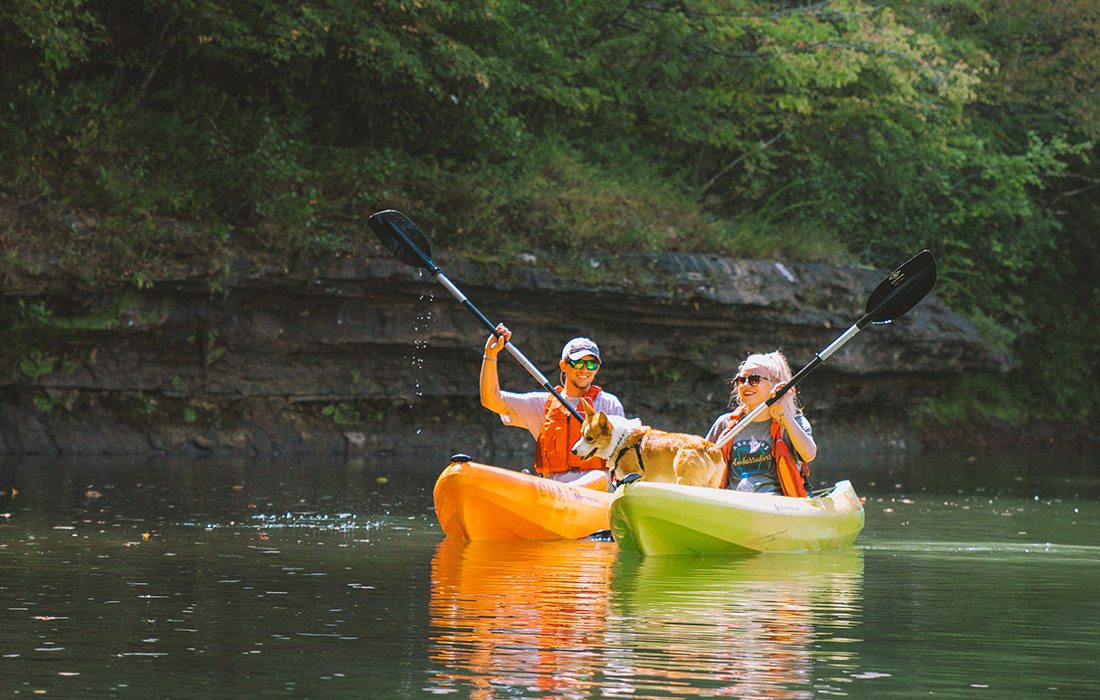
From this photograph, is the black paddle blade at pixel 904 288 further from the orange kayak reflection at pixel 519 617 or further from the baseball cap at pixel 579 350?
the orange kayak reflection at pixel 519 617

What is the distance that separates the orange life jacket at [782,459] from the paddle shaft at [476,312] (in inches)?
35.3

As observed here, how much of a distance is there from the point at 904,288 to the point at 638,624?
18.7ft

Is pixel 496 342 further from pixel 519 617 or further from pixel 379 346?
pixel 379 346

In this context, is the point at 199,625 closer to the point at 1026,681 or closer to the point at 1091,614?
the point at 1026,681

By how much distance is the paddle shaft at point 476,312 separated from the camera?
10.4 metres

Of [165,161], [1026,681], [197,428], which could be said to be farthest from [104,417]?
[1026,681]

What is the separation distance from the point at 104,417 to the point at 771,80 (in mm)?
10382

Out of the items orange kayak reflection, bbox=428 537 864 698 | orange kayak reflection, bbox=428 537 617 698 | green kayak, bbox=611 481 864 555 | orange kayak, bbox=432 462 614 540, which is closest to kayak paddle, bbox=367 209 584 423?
orange kayak, bbox=432 462 614 540

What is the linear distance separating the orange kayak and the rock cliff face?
8018 millimetres

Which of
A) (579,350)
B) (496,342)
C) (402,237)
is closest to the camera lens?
(496,342)

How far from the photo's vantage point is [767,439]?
10.1 metres

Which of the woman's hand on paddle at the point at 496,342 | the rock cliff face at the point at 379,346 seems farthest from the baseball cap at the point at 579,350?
the rock cliff face at the point at 379,346

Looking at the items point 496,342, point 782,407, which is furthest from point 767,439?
point 496,342

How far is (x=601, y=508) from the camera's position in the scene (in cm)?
1030
